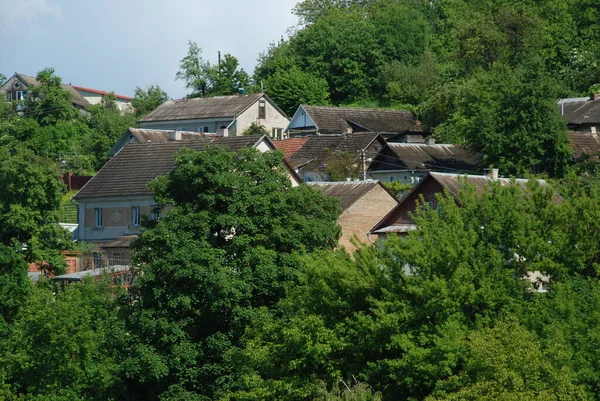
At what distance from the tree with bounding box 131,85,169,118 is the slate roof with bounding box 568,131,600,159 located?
37290mm

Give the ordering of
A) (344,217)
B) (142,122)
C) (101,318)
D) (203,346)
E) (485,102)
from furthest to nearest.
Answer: (142,122) → (485,102) → (344,217) → (101,318) → (203,346)

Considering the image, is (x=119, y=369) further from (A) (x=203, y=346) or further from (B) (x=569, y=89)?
(B) (x=569, y=89)

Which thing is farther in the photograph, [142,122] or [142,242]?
[142,122]

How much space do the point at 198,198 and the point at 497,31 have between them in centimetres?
4103

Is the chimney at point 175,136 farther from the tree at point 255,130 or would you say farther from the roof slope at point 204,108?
the roof slope at point 204,108

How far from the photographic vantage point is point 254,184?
34844mm

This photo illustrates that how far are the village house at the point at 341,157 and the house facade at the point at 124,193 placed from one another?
6.58 meters

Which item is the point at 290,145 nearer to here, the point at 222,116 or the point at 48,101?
the point at 222,116

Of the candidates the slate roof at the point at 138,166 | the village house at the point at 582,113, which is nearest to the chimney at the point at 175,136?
the slate roof at the point at 138,166

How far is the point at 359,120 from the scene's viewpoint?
7288 centimetres

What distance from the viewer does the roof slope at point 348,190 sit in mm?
46694

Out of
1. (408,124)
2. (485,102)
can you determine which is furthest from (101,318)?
(408,124)

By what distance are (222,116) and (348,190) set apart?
85.8 ft

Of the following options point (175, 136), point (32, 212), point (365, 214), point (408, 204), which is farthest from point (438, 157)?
point (32, 212)
